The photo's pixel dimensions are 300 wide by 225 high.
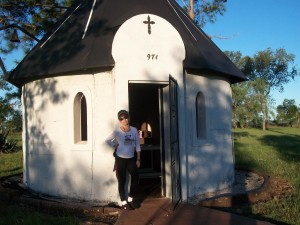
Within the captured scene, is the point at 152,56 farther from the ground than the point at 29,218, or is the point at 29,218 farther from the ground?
the point at 152,56

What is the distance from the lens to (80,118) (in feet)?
31.8

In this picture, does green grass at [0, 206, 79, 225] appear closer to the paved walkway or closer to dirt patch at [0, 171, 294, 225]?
dirt patch at [0, 171, 294, 225]

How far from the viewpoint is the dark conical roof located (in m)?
9.06

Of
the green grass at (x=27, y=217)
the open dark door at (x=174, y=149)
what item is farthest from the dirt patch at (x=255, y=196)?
the green grass at (x=27, y=217)

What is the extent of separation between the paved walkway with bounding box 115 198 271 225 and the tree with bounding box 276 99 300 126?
255 ft

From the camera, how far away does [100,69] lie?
898 cm

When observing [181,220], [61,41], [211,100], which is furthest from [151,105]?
[181,220]

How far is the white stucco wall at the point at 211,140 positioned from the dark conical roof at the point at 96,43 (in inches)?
20.2

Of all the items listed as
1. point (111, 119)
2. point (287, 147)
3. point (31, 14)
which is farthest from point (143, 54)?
point (287, 147)

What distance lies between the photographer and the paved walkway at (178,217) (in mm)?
6613

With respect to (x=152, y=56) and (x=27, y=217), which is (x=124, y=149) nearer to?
(x=27, y=217)

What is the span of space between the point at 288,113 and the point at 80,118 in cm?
7958

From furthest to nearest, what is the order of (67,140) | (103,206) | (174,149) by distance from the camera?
(67,140) → (103,206) → (174,149)

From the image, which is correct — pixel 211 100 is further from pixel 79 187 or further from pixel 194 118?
pixel 79 187
